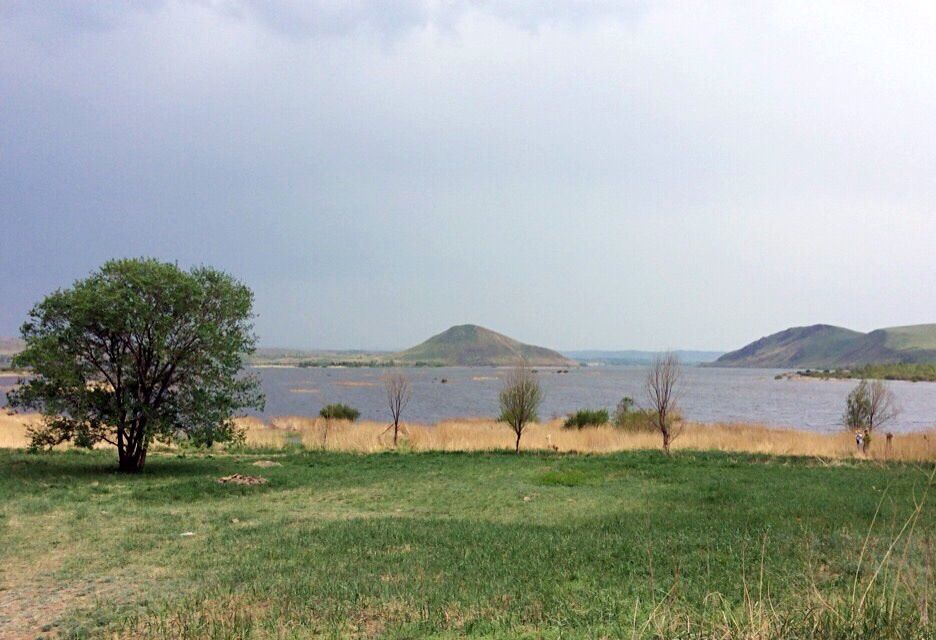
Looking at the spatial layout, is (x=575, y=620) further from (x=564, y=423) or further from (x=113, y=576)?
(x=564, y=423)

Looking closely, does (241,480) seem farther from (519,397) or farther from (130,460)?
(519,397)

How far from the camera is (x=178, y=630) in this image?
5.81m

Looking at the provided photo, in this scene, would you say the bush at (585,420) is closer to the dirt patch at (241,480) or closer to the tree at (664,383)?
the tree at (664,383)

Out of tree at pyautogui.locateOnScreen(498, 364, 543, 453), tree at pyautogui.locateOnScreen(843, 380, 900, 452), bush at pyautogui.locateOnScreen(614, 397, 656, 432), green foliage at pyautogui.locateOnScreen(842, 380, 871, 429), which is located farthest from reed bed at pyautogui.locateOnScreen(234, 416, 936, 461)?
green foliage at pyautogui.locateOnScreen(842, 380, 871, 429)

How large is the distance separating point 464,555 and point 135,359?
13743mm

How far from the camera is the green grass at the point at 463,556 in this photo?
19.3 ft

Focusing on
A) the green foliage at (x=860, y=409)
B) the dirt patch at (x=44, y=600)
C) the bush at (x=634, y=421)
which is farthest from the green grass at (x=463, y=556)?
the green foliage at (x=860, y=409)

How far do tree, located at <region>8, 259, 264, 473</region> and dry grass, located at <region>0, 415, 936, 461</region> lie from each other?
5.34 metres

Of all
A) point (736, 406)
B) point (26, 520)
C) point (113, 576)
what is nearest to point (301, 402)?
point (736, 406)

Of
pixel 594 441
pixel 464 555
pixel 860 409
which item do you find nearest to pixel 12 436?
pixel 594 441

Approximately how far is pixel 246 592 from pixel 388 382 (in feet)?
82.9

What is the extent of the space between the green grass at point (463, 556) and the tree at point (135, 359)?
149cm

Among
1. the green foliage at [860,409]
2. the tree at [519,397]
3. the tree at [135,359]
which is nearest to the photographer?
the tree at [135,359]

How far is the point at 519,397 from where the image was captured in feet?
87.7
